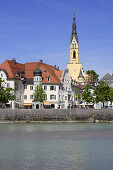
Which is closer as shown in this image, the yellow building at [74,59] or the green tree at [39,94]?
the green tree at [39,94]

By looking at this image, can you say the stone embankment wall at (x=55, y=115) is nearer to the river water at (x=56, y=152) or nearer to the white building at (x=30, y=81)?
the white building at (x=30, y=81)

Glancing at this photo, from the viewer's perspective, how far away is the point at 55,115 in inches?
3484

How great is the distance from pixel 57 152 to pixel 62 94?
79.8 metres

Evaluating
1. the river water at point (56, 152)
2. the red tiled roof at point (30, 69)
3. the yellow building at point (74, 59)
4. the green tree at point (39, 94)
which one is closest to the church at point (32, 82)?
the red tiled roof at point (30, 69)

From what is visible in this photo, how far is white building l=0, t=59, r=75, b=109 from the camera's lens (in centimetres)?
10906

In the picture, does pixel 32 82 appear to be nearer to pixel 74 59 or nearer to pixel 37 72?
pixel 37 72

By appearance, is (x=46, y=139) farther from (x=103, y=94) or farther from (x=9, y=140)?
(x=103, y=94)

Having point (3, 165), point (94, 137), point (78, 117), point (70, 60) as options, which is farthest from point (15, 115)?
point (70, 60)

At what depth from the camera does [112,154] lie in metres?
39.8

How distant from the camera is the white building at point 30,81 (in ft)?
358

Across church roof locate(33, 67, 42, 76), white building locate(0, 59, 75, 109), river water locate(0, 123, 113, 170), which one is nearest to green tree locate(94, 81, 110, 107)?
white building locate(0, 59, 75, 109)

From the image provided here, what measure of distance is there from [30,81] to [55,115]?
27.9m

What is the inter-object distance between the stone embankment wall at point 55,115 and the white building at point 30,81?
20.5 meters

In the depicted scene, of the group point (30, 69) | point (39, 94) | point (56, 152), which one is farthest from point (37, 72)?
point (56, 152)
